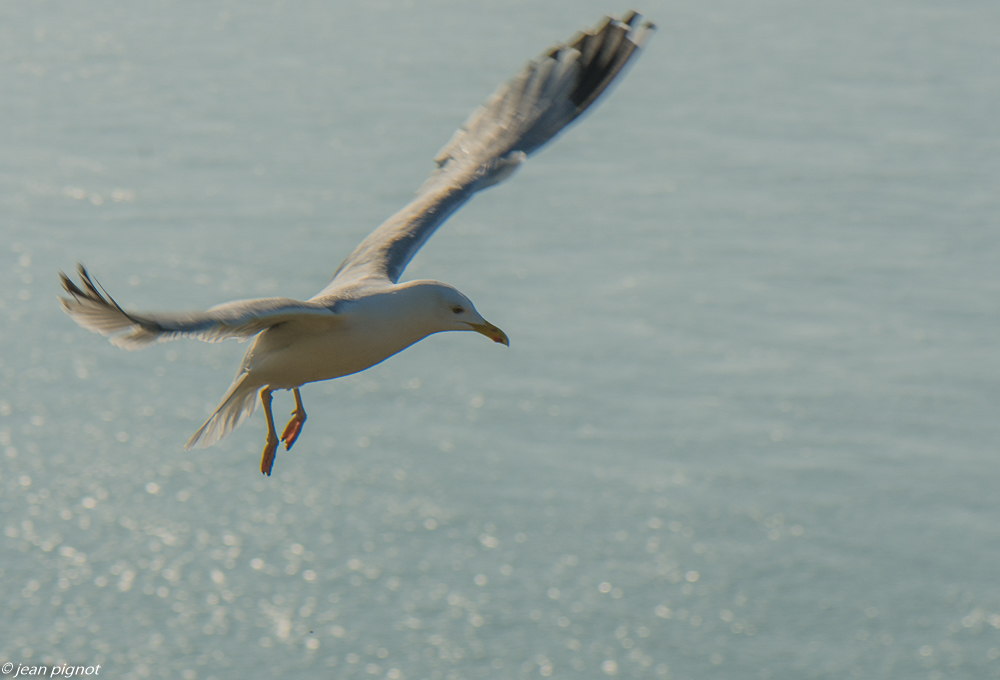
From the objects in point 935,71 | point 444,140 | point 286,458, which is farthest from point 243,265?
point 935,71

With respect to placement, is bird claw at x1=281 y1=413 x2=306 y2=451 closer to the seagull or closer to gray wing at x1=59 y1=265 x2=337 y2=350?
the seagull

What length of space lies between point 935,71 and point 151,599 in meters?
30.1

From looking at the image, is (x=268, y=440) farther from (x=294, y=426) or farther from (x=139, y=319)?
(x=139, y=319)

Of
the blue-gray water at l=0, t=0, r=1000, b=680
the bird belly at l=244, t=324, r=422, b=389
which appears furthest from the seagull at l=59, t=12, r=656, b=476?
the blue-gray water at l=0, t=0, r=1000, b=680

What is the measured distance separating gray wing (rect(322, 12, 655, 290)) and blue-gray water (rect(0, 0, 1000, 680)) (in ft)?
63.0

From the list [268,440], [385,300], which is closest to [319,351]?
[385,300]

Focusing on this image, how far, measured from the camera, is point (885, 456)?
29.9 metres

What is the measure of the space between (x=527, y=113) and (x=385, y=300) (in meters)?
2.74

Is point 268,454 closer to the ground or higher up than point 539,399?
higher up

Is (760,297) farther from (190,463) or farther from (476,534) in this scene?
(190,463)

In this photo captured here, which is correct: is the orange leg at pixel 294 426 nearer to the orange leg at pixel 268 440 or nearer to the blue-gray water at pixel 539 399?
the orange leg at pixel 268 440

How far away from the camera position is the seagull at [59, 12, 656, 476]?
5.57 m

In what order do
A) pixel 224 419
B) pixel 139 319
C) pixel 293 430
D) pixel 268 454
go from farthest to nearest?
pixel 224 419, pixel 293 430, pixel 268 454, pixel 139 319

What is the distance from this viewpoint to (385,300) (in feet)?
21.5
